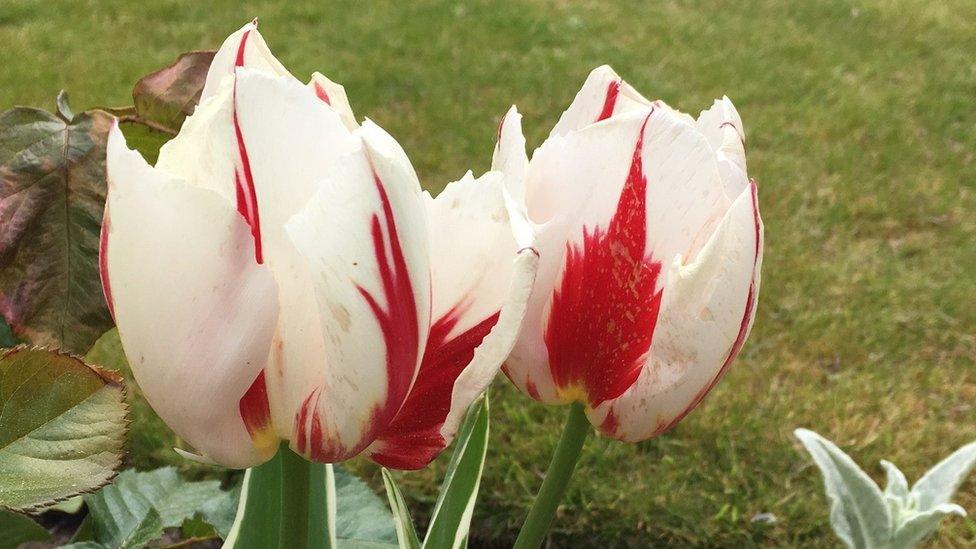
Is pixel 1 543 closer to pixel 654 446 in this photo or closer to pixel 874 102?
pixel 654 446

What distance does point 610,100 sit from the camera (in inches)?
19.0

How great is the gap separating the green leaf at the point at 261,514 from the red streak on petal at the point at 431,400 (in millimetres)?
223

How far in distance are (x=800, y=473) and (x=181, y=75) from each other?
4.93 feet

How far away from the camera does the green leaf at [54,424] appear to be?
444 millimetres

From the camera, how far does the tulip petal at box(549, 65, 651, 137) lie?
0.48 meters

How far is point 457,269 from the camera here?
0.39m

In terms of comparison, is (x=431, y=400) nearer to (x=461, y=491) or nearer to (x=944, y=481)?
(x=461, y=491)

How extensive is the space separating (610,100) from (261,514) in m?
0.34

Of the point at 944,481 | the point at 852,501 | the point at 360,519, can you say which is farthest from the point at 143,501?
the point at 944,481

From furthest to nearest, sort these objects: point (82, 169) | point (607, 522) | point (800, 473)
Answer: point (800, 473), point (607, 522), point (82, 169)

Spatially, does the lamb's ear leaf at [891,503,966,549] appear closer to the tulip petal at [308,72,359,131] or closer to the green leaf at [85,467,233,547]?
the green leaf at [85,467,233,547]

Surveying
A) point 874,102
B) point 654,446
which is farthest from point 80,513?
point 874,102

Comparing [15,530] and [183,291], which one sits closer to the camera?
[183,291]

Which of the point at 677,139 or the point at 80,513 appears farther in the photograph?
the point at 80,513
